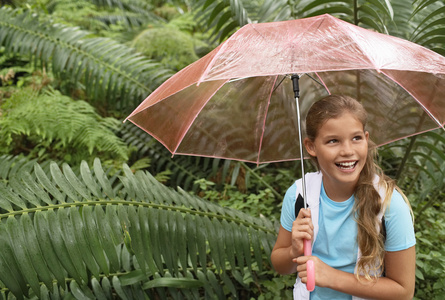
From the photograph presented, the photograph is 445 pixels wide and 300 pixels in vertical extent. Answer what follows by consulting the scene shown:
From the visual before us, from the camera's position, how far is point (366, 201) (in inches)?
58.3

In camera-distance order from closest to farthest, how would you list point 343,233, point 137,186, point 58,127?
point 343,233
point 137,186
point 58,127

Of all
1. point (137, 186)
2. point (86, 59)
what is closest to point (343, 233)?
point (137, 186)

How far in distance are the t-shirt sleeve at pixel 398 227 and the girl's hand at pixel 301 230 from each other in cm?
26

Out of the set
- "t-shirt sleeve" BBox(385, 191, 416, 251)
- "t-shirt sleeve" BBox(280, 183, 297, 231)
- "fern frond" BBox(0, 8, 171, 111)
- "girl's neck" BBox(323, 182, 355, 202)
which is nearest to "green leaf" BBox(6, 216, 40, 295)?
"t-shirt sleeve" BBox(280, 183, 297, 231)

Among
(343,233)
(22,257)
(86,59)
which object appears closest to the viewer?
(343,233)

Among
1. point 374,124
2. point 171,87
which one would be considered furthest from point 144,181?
point 374,124

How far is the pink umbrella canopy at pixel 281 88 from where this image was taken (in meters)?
1.41

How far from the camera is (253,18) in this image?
12.7ft

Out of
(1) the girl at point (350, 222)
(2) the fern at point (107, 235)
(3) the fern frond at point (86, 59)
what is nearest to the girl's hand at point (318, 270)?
(1) the girl at point (350, 222)

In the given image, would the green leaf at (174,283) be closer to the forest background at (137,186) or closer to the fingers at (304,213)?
the forest background at (137,186)

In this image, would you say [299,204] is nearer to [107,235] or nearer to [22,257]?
[107,235]

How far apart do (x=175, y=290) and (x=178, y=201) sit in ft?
1.68

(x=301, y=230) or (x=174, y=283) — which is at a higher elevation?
(x=301, y=230)

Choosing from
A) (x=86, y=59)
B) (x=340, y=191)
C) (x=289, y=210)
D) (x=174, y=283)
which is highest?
(x=86, y=59)
